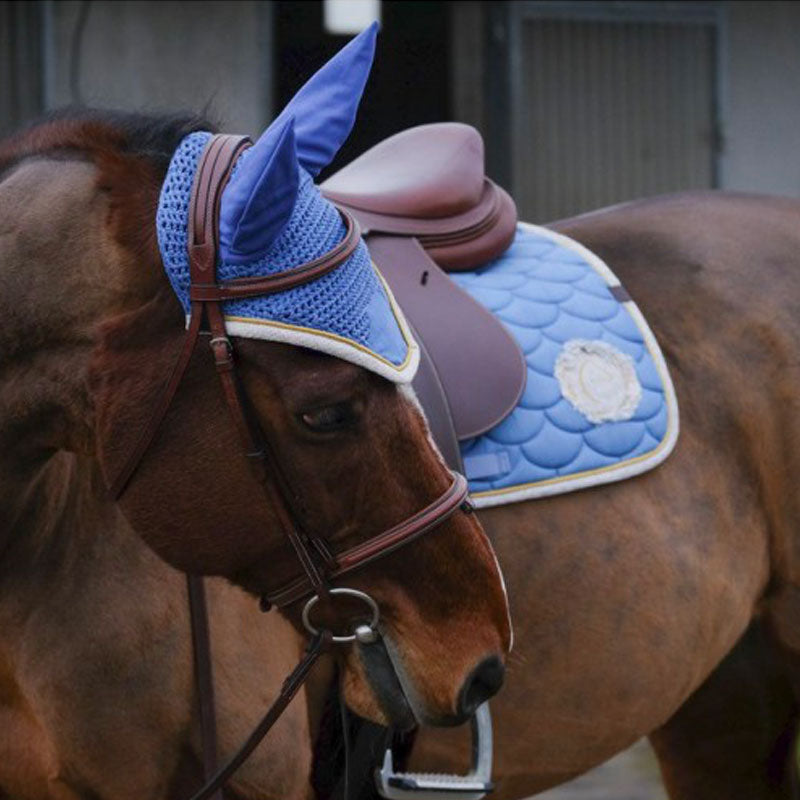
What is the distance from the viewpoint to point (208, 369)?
206 centimetres

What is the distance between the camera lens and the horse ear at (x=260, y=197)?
1979 millimetres

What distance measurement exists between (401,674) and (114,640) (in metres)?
0.43

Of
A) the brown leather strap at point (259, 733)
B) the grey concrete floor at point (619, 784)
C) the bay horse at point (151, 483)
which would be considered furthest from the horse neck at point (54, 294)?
the grey concrete floor at point (619, 784)

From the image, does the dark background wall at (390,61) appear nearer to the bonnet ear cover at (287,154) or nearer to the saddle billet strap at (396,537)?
the bonnet ear cover at (287,154)

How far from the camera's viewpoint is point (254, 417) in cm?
206

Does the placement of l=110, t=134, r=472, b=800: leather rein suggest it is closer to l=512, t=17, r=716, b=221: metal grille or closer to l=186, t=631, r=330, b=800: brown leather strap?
l=186, t=631, r=330, b=800: brown leather strap

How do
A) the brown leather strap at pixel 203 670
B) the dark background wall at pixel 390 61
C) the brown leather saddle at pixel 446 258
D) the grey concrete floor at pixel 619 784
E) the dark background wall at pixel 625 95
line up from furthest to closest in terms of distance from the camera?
1. the dark background wall at pixel 390 61
2. the dark background wall at pixel 625 95
3. the grey concrete floor at pixel 619 784
4. the brown leather saddle at pixel 446 258
5. the brown leather strap at pixel 203 670

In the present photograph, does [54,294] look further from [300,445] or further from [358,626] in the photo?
[358,626]

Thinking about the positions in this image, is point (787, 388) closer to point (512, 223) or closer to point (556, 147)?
point (512, 223)

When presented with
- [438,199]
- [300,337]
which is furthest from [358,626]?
[438,199]

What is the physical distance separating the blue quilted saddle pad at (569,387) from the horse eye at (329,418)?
659 millimetres

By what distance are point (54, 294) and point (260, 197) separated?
32 cm

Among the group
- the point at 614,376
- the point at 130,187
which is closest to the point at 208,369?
the point at 130,187

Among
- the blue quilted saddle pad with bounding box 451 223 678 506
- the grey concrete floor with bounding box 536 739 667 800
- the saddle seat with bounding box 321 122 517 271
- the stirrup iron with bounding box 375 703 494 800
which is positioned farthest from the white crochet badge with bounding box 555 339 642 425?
the grey concrete floor with bounding box 536 739 667 800
